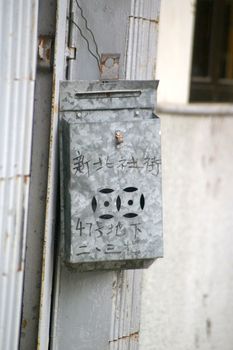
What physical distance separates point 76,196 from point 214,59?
377cm

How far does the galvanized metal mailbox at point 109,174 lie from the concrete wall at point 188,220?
4.79ft

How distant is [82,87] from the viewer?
10.8ft

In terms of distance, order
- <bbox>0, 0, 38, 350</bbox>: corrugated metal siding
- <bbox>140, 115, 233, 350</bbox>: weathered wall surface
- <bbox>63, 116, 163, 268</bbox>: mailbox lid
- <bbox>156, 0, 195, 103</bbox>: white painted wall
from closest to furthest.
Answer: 1. <bbox>0, 0, 38, 350</bbox>: corrugated metal siding
2. <bbox>63, 116, 163, 268</bbox>: mailbox lid
3. <bbox>140, 115, 233, 350</bbox>: weathered wall surface
4. <bbox>156, 0, 195, 103</bbox>: white painted wall

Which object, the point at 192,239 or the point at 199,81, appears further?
the point at 199,81

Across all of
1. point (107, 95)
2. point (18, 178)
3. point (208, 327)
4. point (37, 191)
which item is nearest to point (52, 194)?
point (37, 191)

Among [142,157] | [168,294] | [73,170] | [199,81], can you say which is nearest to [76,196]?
[73,170]

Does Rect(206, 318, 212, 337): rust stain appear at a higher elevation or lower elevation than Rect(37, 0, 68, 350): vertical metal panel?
lower

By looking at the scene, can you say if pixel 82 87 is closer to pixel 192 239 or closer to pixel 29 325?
pixel 29 325

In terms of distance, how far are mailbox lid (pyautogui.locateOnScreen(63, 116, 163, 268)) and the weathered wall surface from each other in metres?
1.45

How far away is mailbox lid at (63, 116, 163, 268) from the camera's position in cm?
322

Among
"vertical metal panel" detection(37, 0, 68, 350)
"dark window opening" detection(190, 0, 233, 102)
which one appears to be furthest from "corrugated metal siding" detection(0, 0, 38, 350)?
"dark window opening" detection(190, 0, 233, 102)

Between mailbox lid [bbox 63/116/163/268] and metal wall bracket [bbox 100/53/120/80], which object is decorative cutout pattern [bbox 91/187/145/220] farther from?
metal wall bracket [bbox 100/53/120/80]

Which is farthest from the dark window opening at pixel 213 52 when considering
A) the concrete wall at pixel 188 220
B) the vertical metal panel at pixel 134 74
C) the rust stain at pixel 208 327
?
the vertical metal panel at pixel 134 74

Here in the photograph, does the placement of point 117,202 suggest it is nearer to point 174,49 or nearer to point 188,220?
point 188,220
